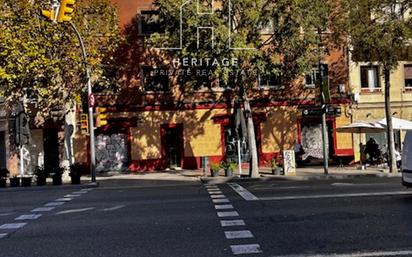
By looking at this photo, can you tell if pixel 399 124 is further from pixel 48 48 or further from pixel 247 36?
pixel 48 48

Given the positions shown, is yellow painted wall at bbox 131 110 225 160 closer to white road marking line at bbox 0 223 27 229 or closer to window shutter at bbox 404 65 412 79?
window shutter at bbox 404 65 412 79

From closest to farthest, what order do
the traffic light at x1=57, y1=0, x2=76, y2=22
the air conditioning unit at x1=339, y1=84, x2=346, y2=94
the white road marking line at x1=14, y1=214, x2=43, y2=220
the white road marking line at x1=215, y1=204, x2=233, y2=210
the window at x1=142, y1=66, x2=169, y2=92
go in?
the white road marking line at x1=14, y1=214, x2=43, y2=220 < the white road marking line at x1=215, y1=204, x2=233, y2=210 < the traffic light at x1=57, y1=0, x2=76, y2=22 < the window at x1=142, y1=66, x2=169, y2=92 < the air conditioning unit at x1=339, y1=84, x2=346, y2=94

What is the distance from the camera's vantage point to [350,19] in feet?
77.3

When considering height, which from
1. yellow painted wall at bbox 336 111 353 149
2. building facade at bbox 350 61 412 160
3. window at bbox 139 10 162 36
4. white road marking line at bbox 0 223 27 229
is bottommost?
white road marking line at bbox 0 223 27 229

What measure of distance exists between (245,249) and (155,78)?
2377cm

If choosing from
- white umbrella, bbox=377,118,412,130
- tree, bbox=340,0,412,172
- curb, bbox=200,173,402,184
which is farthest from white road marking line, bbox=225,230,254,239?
white umbrella, bbox=377,118,412,130

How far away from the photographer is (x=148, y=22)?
101 ft

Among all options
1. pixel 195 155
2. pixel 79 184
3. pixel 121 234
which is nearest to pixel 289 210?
pixel 121 234

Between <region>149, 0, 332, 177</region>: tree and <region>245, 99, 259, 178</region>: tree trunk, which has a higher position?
<region>149, 0, 332, 177</region>: tree

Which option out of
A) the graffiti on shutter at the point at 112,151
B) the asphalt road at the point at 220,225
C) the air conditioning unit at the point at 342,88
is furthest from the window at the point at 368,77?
the asphalt road at the point at 220,225

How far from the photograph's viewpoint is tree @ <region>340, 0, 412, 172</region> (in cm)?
2277

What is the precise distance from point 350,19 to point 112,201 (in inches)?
552

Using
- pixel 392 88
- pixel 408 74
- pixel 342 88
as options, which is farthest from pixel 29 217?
pixel 408 74

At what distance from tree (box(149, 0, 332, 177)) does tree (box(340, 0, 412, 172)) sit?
3.90 feet
